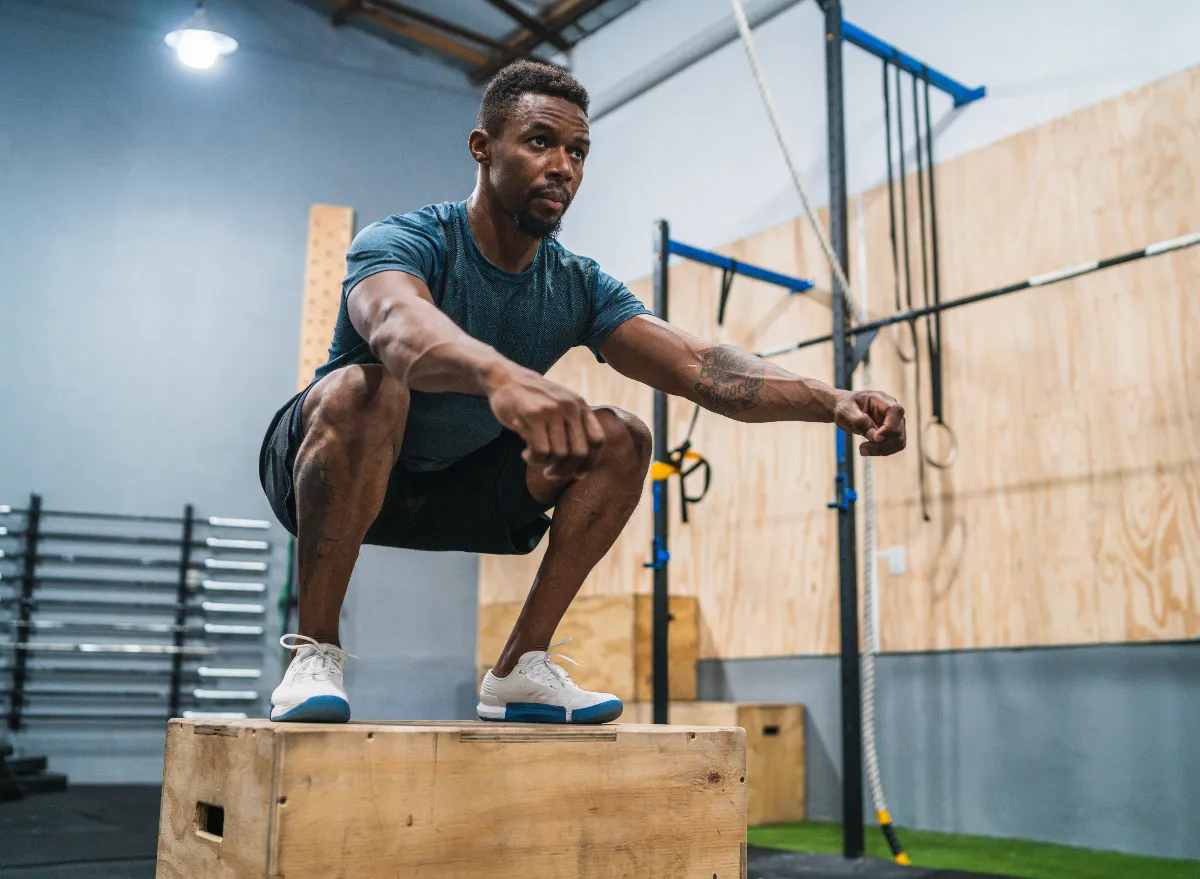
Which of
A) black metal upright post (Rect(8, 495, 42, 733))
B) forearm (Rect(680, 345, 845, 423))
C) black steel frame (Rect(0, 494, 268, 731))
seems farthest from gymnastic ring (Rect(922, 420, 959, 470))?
black metal upright post (Rect(8, 495, 42, 733))

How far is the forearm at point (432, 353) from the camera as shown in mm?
1233

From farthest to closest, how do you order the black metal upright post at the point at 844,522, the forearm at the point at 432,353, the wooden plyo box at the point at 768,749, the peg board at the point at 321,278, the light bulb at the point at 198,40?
the peg board at the point at 321,278, the light bulb at the point at 198,40, the wooden plyo box at the point at 768,749, the black metal upright post at the point at 844,522, the forearm at the point at 432,353

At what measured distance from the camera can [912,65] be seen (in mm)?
3590

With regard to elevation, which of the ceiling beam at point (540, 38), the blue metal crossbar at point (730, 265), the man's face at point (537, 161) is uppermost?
the ceiling beam at point (540, 38)

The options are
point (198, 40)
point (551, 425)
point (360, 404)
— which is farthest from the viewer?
point (198, 40)

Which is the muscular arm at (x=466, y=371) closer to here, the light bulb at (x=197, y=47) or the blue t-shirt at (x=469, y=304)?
the blue t-shirt at (x=469, y=304)

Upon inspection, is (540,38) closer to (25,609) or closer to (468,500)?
(25,609)

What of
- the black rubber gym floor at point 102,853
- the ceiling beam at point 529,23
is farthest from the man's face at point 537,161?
the ceiling beam at point 529,23

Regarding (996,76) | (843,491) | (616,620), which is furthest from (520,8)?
(843,491)

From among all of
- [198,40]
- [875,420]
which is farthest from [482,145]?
[198,40]

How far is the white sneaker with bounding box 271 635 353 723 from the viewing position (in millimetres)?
1377

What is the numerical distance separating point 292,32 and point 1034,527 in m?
4.90

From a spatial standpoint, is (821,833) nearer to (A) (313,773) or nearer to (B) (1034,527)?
(B) (1034,527)

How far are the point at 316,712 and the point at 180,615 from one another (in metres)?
4.17
